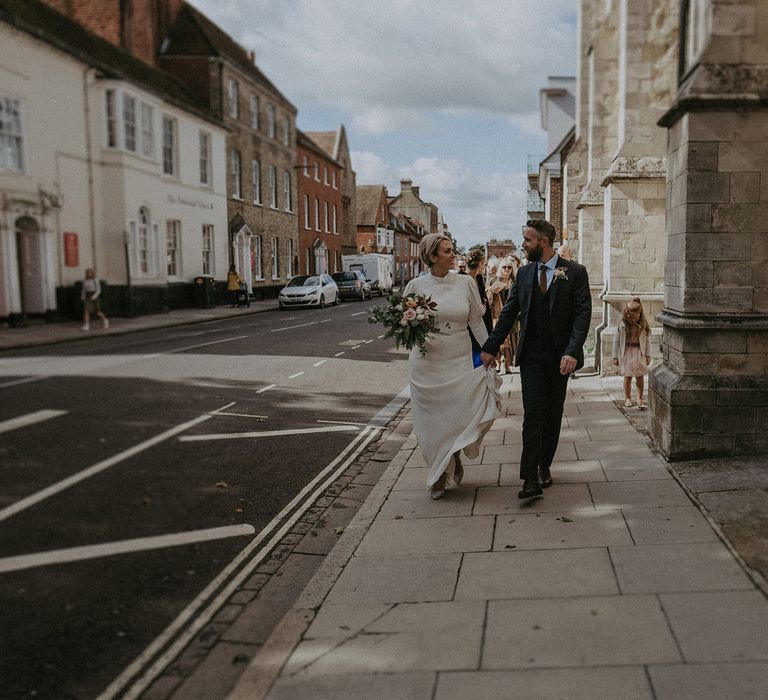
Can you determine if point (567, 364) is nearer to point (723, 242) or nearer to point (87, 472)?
point (723, 242)

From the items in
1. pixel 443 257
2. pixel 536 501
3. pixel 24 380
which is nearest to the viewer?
pixel 536 501

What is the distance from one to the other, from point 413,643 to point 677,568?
4.99ft

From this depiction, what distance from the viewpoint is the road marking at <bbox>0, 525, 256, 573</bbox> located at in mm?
4180

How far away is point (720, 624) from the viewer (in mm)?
3180

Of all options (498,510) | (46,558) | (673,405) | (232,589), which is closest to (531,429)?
(498,510)

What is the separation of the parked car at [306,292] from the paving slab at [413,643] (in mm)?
28307

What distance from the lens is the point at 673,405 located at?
5871 mm

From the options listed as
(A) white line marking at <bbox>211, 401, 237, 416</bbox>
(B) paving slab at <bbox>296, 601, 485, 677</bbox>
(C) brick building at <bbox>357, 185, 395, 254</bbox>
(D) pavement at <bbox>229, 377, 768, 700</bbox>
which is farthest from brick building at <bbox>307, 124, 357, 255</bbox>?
(B) paving slab at <bbox>296, 601, 485, 677</bbox>

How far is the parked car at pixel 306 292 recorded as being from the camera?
3144 centimetres

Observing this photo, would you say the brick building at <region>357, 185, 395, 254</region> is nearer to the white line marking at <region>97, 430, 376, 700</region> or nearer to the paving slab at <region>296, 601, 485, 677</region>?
the white line marking at <region>97, 430, 376, 700</region>

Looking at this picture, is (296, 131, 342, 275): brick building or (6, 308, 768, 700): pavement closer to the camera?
(6, 308, 768, 700): pavement

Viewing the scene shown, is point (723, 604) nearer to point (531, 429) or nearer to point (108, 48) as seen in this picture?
point (531, 429)

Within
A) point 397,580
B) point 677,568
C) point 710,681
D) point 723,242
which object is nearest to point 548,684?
point 710,681

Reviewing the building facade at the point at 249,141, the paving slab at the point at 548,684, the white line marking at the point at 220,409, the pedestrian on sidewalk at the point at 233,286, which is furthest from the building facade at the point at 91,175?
the paving slab at the point at 548,684
